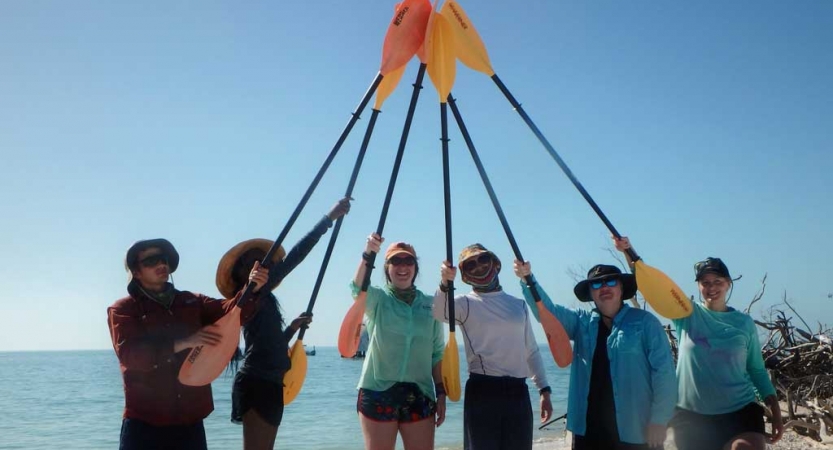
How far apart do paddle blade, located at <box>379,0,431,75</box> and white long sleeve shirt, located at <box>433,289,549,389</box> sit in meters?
1.64

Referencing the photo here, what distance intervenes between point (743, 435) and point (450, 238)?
219cm

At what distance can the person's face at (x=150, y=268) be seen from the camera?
10.5 ft

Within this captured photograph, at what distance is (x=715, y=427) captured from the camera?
13.3ft

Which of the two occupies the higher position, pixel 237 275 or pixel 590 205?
pixel 590 205

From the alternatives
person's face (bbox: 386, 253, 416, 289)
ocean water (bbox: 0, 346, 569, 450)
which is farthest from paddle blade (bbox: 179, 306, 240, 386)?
ocean water (bbox: 0, 346, 569, 450)

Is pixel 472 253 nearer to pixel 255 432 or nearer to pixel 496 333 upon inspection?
pixel 496 333

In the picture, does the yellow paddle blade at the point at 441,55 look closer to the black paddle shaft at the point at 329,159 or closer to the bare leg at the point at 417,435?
the black paddle shaft at the point at 329,159

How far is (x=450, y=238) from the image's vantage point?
14.1 ft

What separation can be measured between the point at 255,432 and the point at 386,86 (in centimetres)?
247

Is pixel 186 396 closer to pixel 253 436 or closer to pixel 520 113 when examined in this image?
pixel 253 436

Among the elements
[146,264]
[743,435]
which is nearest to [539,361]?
[743,435]

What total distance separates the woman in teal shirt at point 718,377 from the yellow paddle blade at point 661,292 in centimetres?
7

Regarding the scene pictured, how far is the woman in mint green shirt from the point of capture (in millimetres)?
3947

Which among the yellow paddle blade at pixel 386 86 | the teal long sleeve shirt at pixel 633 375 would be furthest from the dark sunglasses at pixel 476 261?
the yellow paddle blade at pixel 386 86
